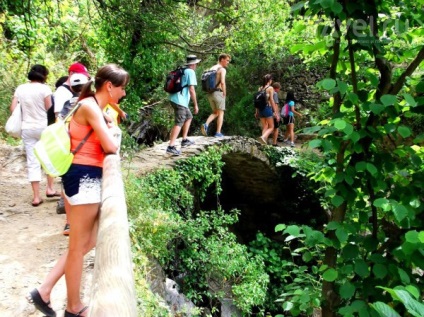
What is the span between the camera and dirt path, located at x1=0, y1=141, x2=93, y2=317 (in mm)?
3203

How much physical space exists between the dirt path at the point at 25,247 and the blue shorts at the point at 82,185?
3.20 feet

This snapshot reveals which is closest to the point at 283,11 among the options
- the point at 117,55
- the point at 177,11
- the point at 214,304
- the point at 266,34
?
the point at 266,34

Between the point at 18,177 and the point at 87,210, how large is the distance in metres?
5.73

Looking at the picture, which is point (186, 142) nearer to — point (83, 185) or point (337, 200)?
point (337, 200)

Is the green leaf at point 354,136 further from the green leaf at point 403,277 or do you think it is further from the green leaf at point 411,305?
the green leaf at point 411,305

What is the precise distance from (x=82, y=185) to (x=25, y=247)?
6.90 ft

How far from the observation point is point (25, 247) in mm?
4191

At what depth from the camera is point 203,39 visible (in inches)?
461

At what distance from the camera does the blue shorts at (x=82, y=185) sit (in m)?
2.48

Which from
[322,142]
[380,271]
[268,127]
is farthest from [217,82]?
→ [380,271]

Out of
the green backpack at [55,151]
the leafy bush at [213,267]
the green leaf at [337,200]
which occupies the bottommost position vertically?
the leafy bush at [213,267]

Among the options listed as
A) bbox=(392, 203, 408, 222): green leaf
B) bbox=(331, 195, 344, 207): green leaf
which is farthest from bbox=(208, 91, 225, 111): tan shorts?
bbox=(392, 203, 408, 222): green leaf

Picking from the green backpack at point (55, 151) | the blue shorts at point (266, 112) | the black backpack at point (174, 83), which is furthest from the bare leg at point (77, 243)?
the blue shorts at point (266, 112)

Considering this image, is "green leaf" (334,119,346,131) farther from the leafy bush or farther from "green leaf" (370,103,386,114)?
the leafy bush
